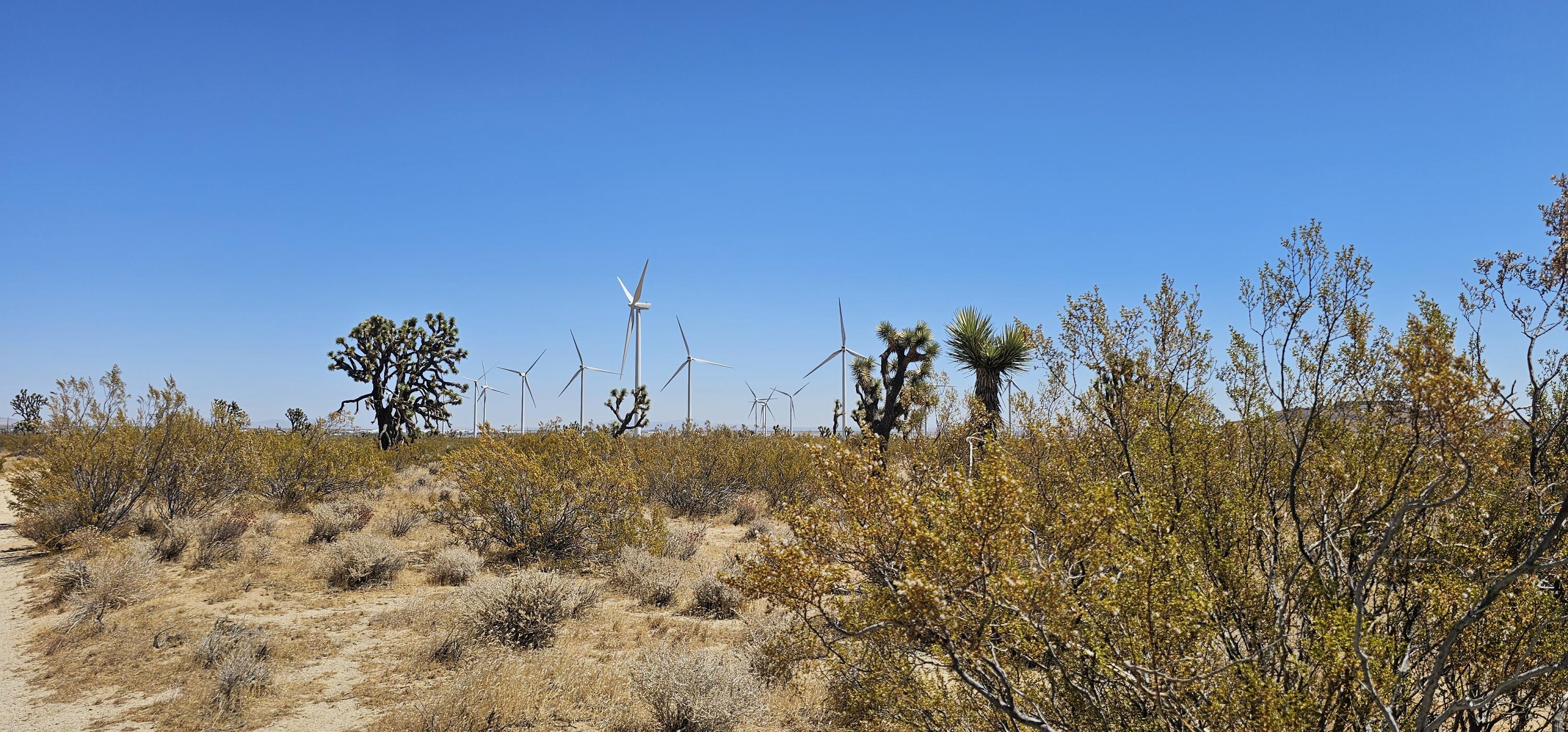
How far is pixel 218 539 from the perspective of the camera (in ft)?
43.8

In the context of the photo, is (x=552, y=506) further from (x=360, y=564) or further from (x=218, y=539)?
(x=218, y=539)

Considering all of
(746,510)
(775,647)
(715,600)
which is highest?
(746,510)

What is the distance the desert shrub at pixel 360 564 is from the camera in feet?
38.1

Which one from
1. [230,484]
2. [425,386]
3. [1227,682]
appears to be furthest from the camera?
[425,386]

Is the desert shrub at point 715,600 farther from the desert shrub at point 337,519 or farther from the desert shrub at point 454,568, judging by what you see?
the desert shrub at point 337,519

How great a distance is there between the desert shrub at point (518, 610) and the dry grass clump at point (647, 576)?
151 centimetres

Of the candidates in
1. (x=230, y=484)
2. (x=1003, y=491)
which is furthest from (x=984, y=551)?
(x=230, y=484)

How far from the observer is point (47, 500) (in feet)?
44.6

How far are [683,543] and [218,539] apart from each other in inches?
313

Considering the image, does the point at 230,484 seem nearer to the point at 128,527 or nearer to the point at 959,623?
the point at 128,527

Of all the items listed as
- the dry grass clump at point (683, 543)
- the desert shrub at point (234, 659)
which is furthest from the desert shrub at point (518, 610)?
the dry grass clump at point (683, 543)

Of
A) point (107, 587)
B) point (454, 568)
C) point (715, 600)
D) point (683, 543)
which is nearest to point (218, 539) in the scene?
point (107, 587)

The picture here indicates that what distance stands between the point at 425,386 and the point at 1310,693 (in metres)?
35.8

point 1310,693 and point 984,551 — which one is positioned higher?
point 984,551
